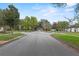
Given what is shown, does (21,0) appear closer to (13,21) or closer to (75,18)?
(75,18)

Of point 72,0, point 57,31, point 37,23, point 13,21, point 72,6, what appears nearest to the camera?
point 72,0

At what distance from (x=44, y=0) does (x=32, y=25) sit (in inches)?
591

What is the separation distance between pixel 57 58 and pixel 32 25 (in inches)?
802

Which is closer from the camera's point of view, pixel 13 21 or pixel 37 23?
pixel 37 23

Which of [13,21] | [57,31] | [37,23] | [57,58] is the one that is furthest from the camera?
[57,31]

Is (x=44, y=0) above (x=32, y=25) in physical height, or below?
above

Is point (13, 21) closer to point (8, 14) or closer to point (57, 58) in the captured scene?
point (8, 14)

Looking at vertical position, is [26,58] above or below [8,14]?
below

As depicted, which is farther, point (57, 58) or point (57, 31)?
point (57, 31)

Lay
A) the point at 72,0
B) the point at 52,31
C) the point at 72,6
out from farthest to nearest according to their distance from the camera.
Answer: the point at 52,31 < the point at 72,6 < the point at 72,0

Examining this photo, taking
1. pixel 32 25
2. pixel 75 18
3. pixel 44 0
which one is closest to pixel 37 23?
pixel 32 25

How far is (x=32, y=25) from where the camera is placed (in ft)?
111

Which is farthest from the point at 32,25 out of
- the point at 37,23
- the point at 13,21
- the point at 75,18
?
the point at 75,18

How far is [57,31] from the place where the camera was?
2068 inches
